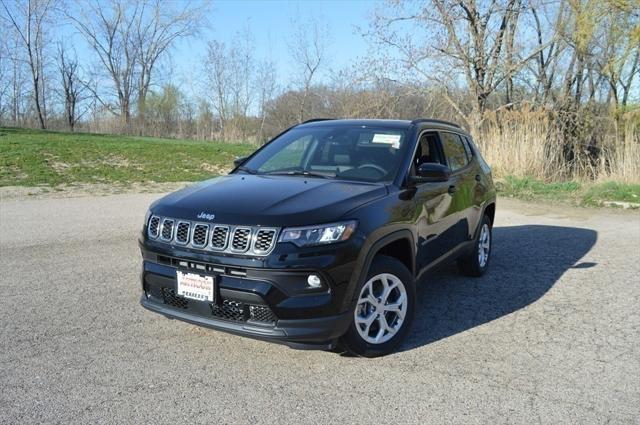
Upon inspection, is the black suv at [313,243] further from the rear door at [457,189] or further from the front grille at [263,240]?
the rear door at [457,189]

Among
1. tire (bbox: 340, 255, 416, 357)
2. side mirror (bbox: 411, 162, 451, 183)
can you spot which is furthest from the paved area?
side mirror (bbox: 411, 162, 451, 183)

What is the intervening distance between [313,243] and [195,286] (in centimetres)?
84

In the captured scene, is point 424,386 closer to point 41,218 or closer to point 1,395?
point 1,395

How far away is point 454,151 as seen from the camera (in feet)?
18.4

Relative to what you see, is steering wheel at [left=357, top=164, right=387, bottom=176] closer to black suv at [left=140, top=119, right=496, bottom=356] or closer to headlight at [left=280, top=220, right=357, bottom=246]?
black suv at [left=140, top=119, right=496, bottom=356]

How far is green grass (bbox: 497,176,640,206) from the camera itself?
1277 centimetres

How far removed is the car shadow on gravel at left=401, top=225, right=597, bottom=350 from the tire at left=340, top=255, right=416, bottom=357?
9.7 inches

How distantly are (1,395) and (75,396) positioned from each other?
443 mm

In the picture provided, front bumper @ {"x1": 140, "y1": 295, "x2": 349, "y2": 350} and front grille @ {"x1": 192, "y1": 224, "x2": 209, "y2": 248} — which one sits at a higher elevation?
front grille @ {"x1": 192, "y1": 224, "x2": 209, "y2": 248}

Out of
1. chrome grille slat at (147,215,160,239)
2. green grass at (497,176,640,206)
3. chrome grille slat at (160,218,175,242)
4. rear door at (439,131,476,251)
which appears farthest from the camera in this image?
green grass at (497,176,640,206)

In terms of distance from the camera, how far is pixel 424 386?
3.48 meters

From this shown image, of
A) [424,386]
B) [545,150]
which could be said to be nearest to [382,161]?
[424,386]

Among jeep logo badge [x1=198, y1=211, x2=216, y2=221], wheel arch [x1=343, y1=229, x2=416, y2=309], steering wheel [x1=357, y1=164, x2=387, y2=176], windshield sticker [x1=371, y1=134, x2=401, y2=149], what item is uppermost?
windshield sticker [x1=371, y1=134, x2=401, y2=149]

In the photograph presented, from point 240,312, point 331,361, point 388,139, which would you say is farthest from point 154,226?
point 388,139
